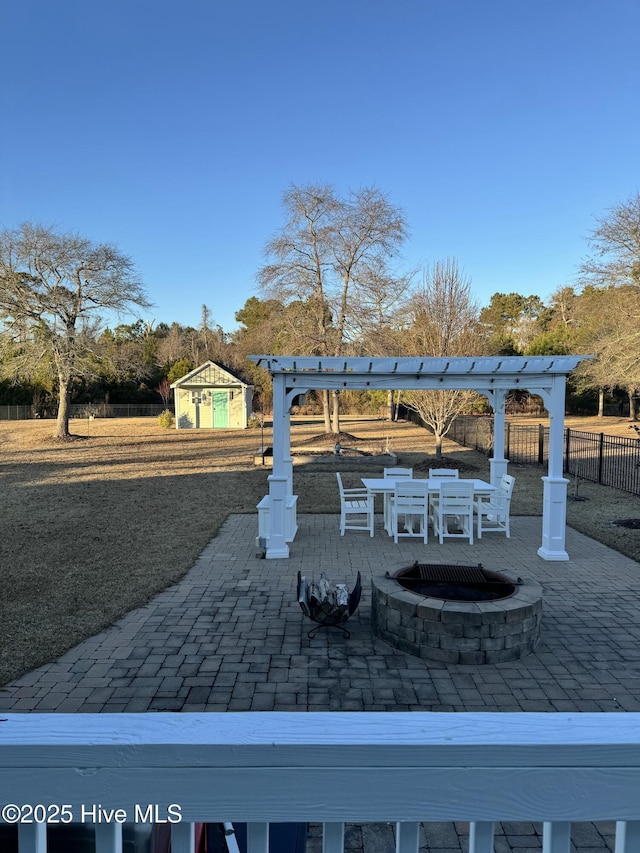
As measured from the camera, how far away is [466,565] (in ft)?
18.7

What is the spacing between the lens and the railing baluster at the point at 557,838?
36.0 inches

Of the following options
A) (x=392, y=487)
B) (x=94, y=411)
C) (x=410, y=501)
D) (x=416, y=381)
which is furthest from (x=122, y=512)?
(x=94, y=411)

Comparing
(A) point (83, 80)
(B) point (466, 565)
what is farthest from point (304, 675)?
(A) point (83, 80)

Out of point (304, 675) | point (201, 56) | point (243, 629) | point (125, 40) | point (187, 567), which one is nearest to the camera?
point (304, 675)

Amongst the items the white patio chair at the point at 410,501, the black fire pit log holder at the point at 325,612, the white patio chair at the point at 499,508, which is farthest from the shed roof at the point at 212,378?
the black fire pit log holder at the point at 325,612

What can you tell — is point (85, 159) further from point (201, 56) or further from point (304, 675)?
point (304, 675)

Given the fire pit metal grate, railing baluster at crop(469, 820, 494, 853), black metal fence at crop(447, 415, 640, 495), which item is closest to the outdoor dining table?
the fire pit metal grate

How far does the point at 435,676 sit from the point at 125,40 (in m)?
11.1

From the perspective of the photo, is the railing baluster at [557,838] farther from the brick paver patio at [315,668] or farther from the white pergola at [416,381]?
the white pergola at [416,381]

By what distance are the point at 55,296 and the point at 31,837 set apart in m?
26.1

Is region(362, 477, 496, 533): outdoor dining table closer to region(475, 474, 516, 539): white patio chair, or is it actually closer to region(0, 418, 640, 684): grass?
region(475, 474, 516, 539): white patio chair

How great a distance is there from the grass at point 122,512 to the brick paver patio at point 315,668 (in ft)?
1.88

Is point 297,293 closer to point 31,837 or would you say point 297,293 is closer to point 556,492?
point 556,492

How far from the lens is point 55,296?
23.4 m
